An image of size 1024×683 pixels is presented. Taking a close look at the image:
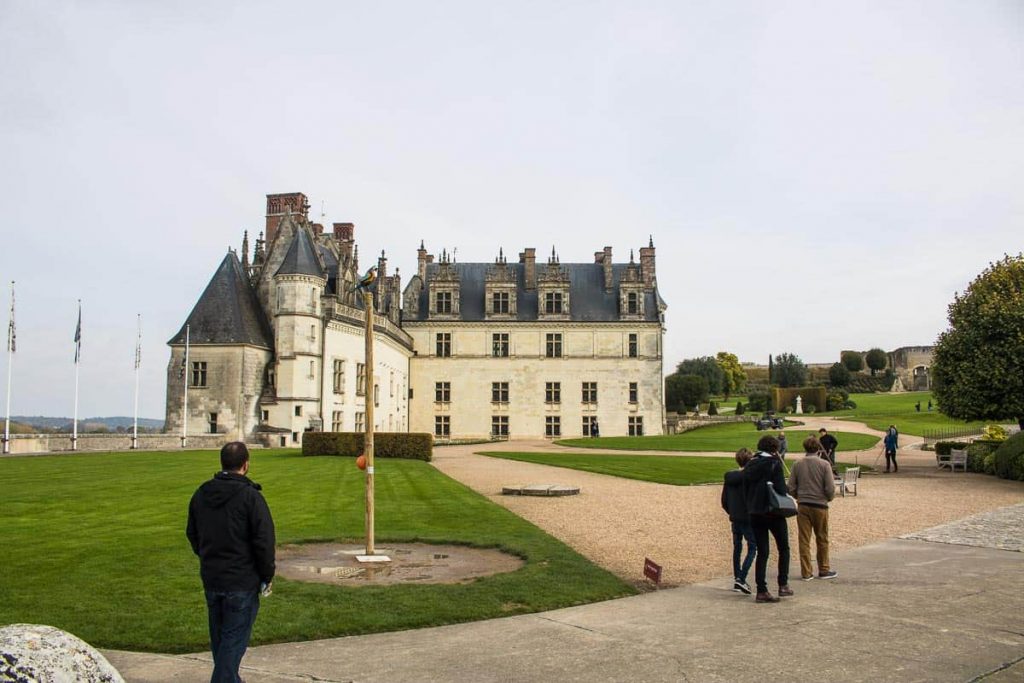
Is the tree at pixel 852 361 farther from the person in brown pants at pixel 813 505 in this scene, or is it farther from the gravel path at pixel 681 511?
the person in brown pants at pixel 813 505

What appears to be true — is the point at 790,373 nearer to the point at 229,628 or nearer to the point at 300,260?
the point at 300,260

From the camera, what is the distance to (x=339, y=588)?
9.73m

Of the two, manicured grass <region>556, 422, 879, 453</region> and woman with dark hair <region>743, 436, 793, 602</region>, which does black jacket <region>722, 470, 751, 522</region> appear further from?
manicured grass <region>556, 422, 879, 453</region>

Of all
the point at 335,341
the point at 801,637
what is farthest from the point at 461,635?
the point at 335,341

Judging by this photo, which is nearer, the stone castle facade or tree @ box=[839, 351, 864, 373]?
the stone castle facade

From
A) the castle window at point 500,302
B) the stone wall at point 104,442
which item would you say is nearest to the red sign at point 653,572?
the stone wall at point 104,442

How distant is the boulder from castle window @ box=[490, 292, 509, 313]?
180 feet

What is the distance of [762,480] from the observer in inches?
375

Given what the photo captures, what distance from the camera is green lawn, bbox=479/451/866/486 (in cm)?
2576

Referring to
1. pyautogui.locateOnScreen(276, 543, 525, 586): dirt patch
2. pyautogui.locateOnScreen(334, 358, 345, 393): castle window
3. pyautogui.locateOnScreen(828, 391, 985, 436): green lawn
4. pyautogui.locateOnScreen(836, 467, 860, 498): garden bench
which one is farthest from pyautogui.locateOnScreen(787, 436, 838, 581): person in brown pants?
pyautogui.locateOnScreen(828, 391, 985, 436): green lawn

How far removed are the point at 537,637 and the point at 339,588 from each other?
2968mm

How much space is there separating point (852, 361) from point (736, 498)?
108884mm

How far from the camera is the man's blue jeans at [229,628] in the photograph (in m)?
5.73

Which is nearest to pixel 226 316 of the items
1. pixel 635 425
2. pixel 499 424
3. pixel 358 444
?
pixel 358 444
